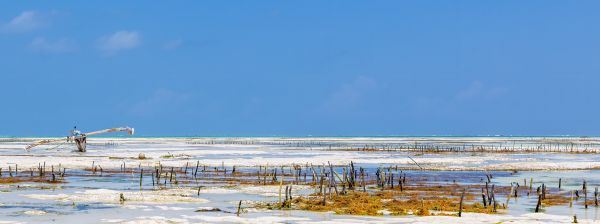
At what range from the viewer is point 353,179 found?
30.4 metres

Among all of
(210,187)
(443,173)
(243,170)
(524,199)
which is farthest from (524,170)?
(210,187)

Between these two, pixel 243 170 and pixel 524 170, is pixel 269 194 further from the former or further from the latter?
pixel 524 170

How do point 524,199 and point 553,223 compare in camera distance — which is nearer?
point 553,223

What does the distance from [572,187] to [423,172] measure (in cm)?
1164

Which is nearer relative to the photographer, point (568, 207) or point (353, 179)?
point (568, 207)

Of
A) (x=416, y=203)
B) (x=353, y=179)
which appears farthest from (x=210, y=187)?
(x=416, y=203)

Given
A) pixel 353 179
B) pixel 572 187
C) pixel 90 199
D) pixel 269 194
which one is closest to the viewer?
pixel 90 199

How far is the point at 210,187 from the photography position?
102 feet

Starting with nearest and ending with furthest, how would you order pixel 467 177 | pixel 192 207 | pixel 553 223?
pixel 553 223, pixel 192 207, pixel 467 177

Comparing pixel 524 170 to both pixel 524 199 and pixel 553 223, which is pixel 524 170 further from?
pixel 553 223

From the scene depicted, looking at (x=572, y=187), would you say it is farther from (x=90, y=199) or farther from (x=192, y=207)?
(x=90, y=199)

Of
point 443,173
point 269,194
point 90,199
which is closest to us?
point 90,199

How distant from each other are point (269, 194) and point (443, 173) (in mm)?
17259

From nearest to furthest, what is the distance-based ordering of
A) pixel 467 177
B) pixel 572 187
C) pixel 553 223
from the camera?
pixel 553 223, pixel 572 187, pixel 467 177
